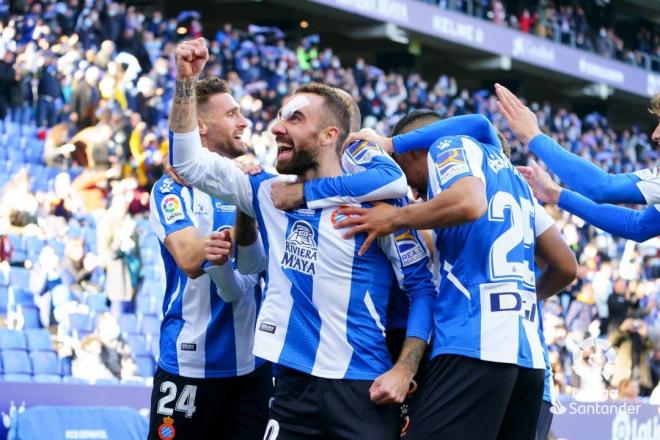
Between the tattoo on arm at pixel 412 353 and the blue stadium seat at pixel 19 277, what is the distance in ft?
29.8

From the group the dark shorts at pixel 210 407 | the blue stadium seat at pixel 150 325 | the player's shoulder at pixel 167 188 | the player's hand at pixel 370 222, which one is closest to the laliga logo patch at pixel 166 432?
the dark shorts at pixel 210 407

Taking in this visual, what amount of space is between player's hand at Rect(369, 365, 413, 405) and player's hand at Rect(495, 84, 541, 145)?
1261 millimetres

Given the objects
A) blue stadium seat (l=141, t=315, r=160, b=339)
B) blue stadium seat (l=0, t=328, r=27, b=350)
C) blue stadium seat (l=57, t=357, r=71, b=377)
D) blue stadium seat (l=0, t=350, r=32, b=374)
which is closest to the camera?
blue stadium seat (l=0, t=350, r=32, b=374)

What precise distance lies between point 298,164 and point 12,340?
8.04 meters

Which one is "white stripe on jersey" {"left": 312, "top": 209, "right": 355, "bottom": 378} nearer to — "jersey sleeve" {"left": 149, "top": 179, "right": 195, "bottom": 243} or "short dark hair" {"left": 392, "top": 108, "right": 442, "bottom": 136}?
"short dark hair" {"left": 392, "top": 108, "right": 442, "bottom": 136}

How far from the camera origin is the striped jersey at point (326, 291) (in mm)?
4609

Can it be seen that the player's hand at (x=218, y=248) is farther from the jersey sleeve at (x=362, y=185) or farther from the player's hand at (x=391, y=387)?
the player's hand at (x=391, y=387)

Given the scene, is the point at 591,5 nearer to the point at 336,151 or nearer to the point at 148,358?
the point at 148,358

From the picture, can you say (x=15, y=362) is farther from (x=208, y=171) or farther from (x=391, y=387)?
(x=391, y=387)

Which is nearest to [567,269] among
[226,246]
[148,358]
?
[226,246]

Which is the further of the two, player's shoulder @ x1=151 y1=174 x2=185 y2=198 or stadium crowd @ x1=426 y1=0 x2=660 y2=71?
stadium crowd @ x1=426 y1=0 x2=660 y2=71

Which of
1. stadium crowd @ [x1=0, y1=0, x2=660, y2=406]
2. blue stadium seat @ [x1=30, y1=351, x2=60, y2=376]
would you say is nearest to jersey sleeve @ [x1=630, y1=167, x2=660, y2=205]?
stadium crowd @ [x1=0, y1=0, x2=660, y2=406]

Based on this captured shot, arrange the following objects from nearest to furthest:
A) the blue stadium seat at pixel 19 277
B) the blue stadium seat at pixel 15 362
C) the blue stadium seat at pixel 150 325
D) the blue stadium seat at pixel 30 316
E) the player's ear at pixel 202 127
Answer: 1. the player's ear at pixel 202 127
2. the blue stadium seat at pixel 15 362
3. the blue stadium seat at pixel 30 316
4. the blue stadium seat at pixel 19 277
5. the blue stadium seat at pixel 150 325

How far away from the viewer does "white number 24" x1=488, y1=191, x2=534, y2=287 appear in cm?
459
